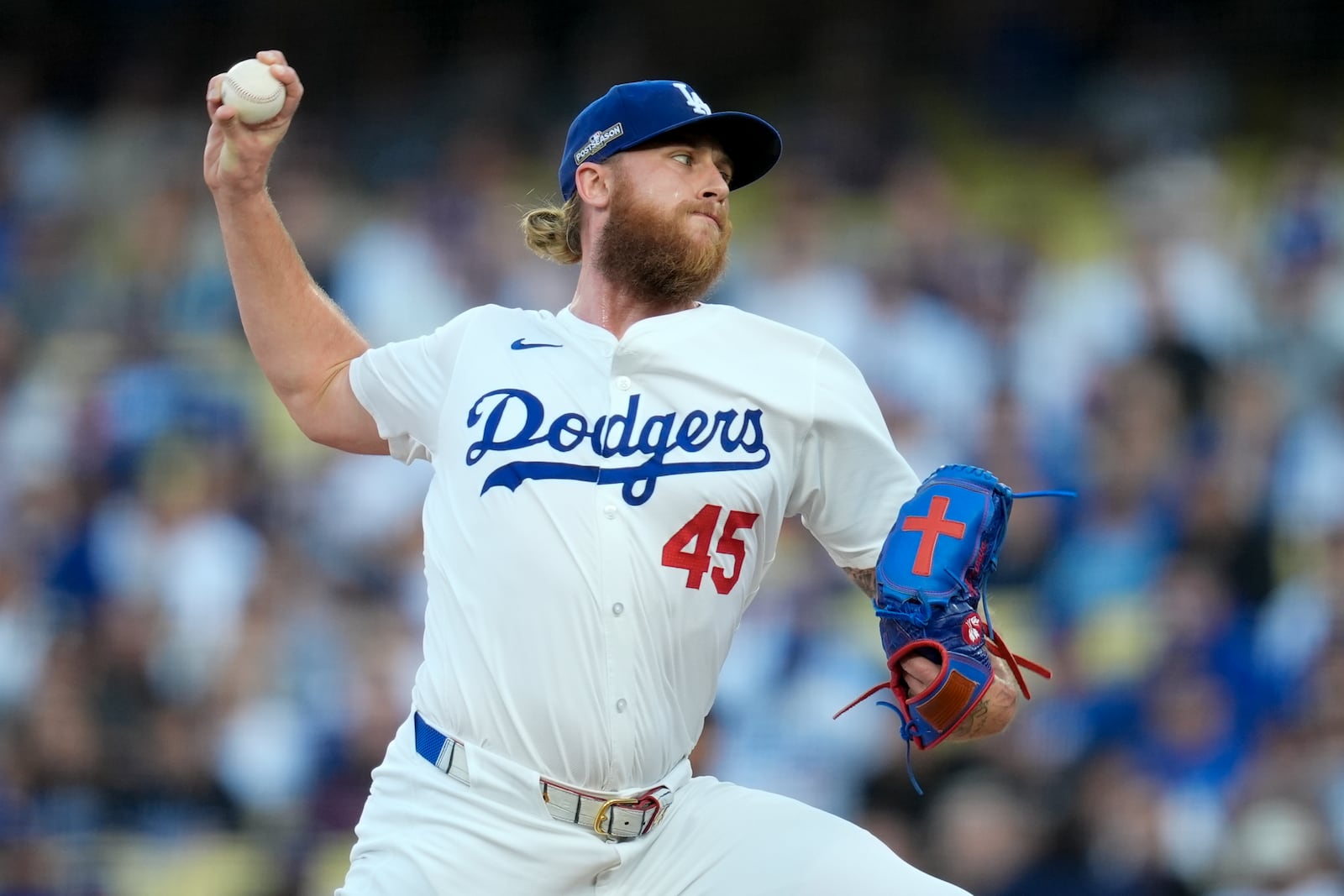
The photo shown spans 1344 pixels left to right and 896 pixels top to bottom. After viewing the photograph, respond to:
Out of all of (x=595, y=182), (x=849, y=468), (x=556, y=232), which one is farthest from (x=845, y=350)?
(x=849, y=468)

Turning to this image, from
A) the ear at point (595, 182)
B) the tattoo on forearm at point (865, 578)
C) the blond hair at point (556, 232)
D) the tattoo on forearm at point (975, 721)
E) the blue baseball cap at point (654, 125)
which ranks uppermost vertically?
the blue baseball cap at point (654, 125)

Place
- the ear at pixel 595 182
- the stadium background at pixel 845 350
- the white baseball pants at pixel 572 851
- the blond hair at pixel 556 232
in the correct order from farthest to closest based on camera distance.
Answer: the stadium background at pixel 845 350
the blond hair at pixel 556 232
the ear at pixel 595 182
the white baseball pants at pixel 572 851

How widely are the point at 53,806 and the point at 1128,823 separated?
174 inches

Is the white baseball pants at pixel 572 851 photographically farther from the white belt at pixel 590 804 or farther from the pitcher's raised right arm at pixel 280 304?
the pitcher's raised right arm at pixel 280 304

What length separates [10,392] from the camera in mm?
9062

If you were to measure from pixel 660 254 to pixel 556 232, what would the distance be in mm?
446

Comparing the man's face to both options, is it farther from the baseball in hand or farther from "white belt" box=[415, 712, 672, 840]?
"white belt" box=[415, 712, 672, 840]

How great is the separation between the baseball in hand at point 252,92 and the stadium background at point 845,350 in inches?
149

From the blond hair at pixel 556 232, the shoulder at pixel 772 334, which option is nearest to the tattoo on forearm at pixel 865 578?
the shoulder at pixel 772 334

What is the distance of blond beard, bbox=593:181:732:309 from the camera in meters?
3.50

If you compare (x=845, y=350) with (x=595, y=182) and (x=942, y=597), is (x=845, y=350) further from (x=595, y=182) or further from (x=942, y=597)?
(x=942, y=597)

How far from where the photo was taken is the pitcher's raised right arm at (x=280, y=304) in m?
3.55

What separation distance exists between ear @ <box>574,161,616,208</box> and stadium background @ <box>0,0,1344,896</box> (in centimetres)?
330

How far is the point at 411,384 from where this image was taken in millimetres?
3451
